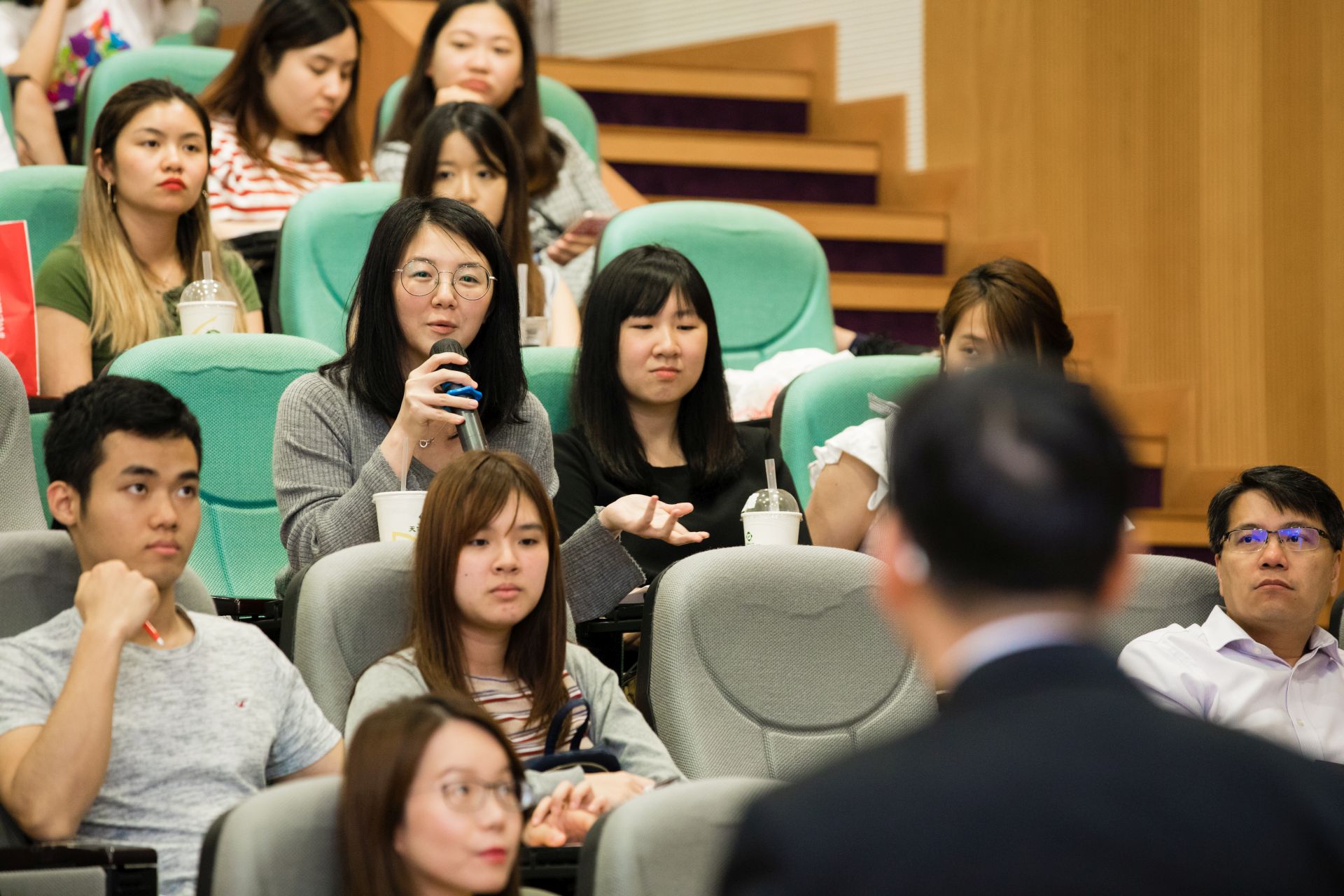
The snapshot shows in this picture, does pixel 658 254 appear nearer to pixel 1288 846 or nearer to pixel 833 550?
pixel 833 550

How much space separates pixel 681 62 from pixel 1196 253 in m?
2.22

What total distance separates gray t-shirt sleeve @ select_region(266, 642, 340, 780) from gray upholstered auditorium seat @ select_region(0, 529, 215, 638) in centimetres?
27

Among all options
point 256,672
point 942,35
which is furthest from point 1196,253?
point 256,672

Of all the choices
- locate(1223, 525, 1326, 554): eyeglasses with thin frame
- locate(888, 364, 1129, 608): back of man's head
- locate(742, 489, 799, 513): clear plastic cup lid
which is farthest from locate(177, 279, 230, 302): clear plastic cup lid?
locate(888, 364, 1129, 608): back of man's head

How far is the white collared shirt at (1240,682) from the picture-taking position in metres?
2.62

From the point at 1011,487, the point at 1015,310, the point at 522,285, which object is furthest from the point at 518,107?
the point at 1011,487

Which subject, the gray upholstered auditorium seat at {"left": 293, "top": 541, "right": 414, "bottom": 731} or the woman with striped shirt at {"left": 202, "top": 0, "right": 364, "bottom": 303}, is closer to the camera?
the gray upholstered auditorium seat at {"left": 293, "top": 541, "right": 414, "bottom": 731}

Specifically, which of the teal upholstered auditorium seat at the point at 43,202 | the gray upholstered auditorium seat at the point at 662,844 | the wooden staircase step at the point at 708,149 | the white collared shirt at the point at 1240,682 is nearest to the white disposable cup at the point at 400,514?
the gray upholstered auditorium seat at the point at 662,844

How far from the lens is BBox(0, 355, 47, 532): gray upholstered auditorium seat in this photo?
2582 mm

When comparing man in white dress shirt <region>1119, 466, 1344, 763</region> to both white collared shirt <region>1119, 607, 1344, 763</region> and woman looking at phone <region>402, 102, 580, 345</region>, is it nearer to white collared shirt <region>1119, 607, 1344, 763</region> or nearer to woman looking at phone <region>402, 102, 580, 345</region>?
white collared shirt <region>1119, 607, 1344, 763</region>

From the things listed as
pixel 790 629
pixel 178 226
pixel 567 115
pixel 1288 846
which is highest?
pixel 567 115

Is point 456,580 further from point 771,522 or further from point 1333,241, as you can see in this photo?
point 1333,241

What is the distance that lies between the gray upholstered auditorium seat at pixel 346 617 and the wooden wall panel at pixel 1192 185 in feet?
9.96

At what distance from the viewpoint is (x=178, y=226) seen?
11.3 ft
